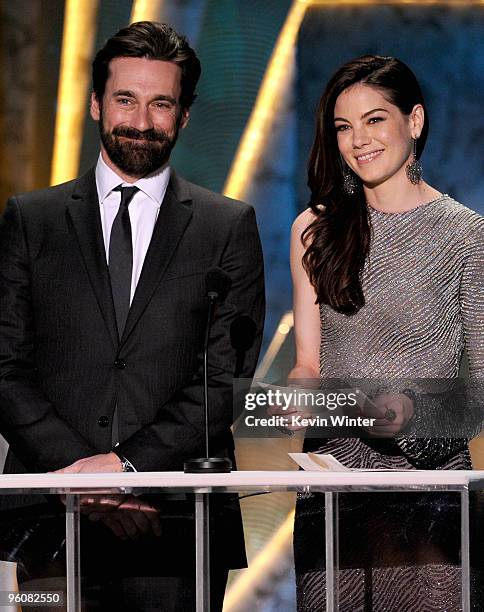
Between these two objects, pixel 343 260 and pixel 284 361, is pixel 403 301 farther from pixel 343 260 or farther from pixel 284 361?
pixel 284 361

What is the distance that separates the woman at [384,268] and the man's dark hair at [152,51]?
45 centimetres

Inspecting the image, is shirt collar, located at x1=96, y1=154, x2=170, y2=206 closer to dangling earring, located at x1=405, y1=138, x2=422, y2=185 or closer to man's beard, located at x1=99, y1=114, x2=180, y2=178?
man's beard, located at x1=99, y1=114, x2=180, y2=178

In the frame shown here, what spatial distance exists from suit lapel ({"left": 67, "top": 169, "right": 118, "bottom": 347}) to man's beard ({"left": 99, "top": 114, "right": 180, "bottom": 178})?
0.45 feet

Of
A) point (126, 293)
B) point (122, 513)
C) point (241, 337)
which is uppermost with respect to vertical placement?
point (126, 293)

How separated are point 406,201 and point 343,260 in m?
0.28

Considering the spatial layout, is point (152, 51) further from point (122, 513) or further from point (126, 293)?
point (122, 513)

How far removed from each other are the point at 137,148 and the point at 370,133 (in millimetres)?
713

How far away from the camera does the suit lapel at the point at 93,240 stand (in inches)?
132

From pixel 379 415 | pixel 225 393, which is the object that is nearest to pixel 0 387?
pixel 225 393

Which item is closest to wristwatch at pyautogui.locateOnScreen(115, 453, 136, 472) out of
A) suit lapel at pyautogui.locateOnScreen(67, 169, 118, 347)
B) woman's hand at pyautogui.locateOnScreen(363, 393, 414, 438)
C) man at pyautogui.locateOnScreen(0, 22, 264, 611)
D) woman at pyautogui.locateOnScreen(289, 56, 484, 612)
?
man at pyautogui.locateOnScreen(0, 22, 264, 611)

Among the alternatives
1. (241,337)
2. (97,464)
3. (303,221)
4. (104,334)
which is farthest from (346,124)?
(97,464)

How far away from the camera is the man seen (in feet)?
10.4

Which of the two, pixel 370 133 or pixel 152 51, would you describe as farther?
pixel 152 51

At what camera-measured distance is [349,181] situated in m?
3.41
